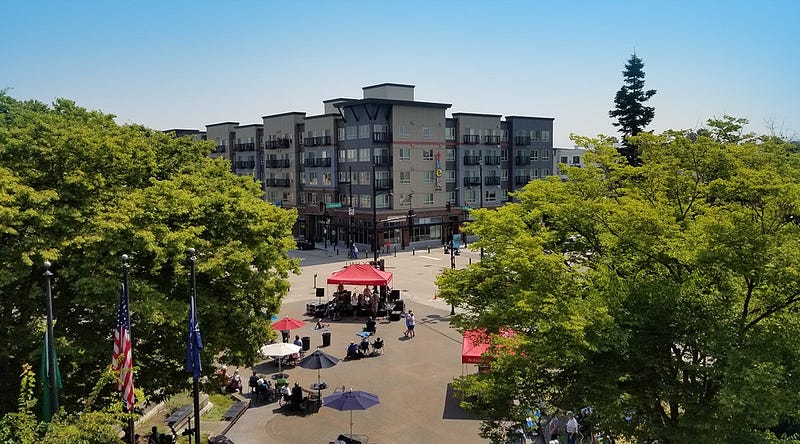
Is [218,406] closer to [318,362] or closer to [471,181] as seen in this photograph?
[318,362]

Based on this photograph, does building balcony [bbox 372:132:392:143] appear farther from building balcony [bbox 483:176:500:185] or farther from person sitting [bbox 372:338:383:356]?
person sitting [bbox 372:338:383:356]

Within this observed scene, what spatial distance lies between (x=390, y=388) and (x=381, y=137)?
1700 inches

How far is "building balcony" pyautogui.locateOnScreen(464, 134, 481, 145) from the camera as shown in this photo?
7081 centimetres

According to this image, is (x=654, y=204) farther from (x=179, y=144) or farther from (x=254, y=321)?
(x=179, y=144)

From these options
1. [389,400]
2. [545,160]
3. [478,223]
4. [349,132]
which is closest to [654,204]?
[478,223]

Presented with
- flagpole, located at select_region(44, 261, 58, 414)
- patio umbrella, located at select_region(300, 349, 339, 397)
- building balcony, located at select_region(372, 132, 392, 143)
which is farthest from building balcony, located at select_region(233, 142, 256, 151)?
flagpole, located at select_region(44, 261, 58, 414)

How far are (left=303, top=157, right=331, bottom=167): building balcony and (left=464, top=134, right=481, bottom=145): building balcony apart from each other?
16.2m

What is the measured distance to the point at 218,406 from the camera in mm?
21547

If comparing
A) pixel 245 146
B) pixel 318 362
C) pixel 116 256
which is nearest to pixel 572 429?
pixel 318 362

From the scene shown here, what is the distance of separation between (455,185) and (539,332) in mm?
57970

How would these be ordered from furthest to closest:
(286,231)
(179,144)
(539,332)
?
(179,144) → (286,231) → (539,332)

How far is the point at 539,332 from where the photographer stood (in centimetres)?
1315

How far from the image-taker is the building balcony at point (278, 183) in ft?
248

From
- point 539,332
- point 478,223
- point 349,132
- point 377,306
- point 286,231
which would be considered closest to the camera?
point 539,332
